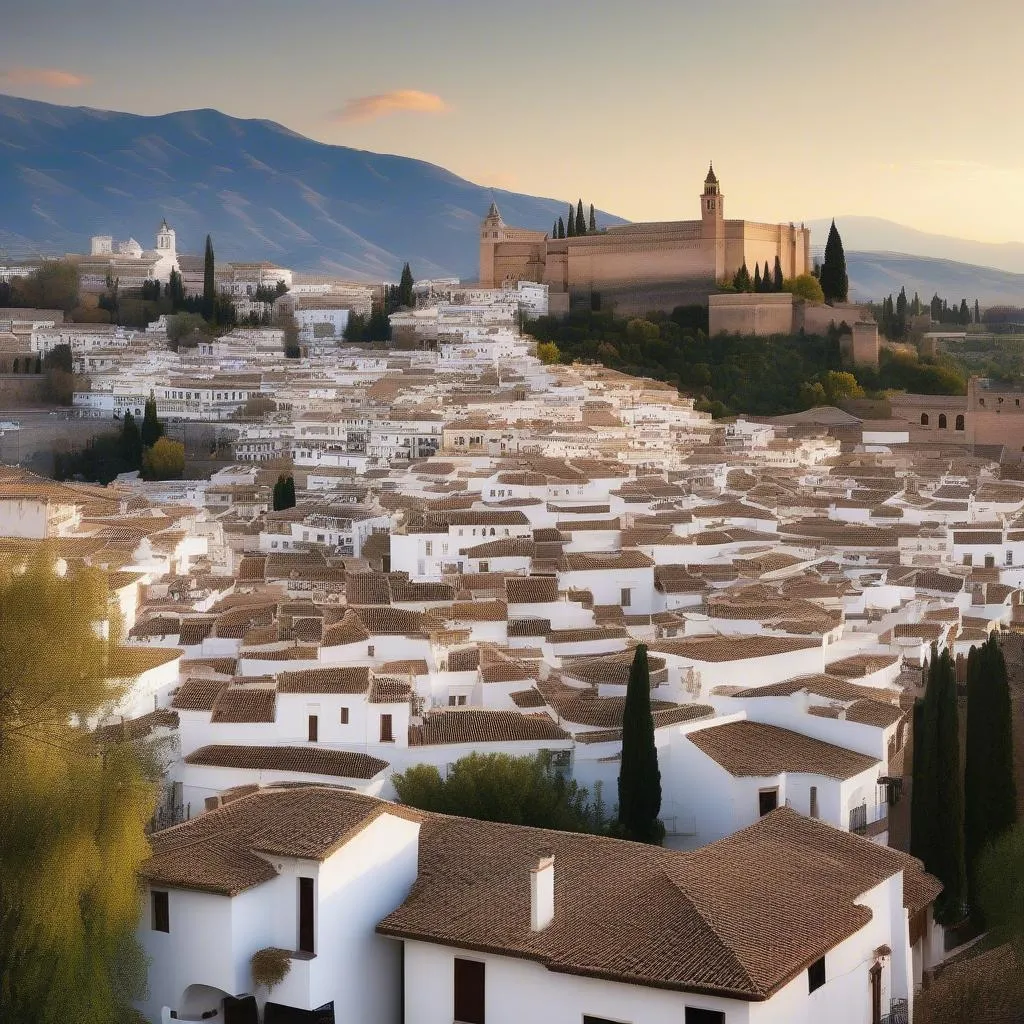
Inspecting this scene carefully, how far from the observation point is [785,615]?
52.6 feet

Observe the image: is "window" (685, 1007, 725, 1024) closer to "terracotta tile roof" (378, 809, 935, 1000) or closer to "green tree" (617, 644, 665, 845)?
"terracotta tile roof" (378, 809, 935, 1000)

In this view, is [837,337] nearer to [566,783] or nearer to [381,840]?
[566,783]

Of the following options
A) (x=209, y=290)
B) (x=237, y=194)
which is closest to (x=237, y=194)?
(x=237, y=194)

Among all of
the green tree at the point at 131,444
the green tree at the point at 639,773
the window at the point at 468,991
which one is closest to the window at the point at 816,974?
the window at the point at 468,991

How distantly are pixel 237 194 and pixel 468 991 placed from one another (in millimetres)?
176207

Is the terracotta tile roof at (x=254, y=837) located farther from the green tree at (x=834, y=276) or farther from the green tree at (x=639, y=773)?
the green tree at (x=834, y=276)

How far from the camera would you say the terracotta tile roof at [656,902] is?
26.2ft

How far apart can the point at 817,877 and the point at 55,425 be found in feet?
99.0

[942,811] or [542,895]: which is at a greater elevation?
[542,895]

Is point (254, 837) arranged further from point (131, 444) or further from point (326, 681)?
point (131, 444)

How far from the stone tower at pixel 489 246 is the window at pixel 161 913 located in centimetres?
3947

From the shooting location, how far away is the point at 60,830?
8.40m

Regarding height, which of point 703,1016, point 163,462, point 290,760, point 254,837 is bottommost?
point 703,1016

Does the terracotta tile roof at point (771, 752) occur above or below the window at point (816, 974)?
above
